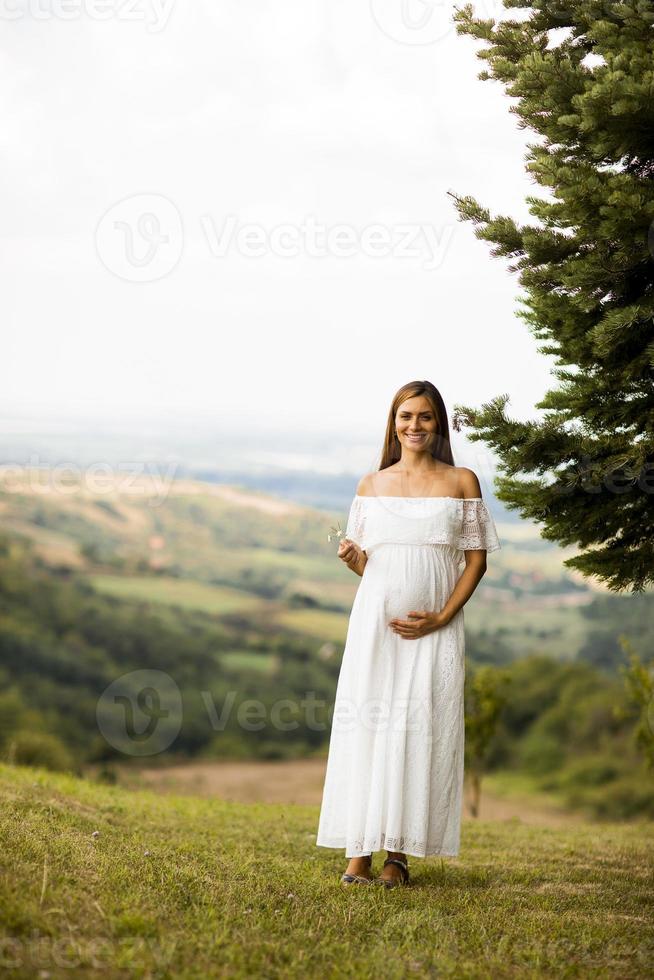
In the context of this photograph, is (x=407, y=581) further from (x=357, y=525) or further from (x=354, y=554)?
(x=357, y=525)

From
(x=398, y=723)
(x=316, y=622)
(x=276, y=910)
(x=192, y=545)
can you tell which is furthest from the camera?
(x=192, y=545)

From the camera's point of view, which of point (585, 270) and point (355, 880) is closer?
point (355, 880)

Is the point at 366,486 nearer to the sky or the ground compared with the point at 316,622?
nearer to the ground

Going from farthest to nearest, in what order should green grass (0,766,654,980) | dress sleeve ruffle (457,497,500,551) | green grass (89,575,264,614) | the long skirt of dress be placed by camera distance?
green grass (89,575,264,614), dress sleeve ruffle (457,497,500,551), the long skirt of dress, green grass (0,766,654,980)

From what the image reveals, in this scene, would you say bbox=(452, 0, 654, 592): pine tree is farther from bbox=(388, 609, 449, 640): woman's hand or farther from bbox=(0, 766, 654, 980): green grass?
bbox=(0, 766, 654, 980): green grass

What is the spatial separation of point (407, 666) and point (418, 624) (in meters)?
0.24

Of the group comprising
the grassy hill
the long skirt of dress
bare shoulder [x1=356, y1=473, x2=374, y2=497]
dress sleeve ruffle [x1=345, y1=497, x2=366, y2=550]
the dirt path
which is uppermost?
the grassy hill

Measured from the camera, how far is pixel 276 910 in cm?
414

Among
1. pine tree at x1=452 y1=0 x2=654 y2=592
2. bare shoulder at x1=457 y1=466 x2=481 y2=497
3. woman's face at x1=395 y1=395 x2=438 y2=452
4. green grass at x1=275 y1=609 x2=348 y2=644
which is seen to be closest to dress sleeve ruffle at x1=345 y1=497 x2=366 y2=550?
woman's face at x1=395 y1=395 x2=438 y2=452

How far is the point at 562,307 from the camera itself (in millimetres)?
5230

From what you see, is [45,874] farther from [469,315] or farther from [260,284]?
[260,284]

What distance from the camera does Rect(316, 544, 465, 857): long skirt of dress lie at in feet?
15.6

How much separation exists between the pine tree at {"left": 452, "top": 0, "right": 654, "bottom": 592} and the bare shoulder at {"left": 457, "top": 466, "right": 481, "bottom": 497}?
1.03 feet

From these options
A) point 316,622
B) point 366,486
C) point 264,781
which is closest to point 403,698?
point 366,486
